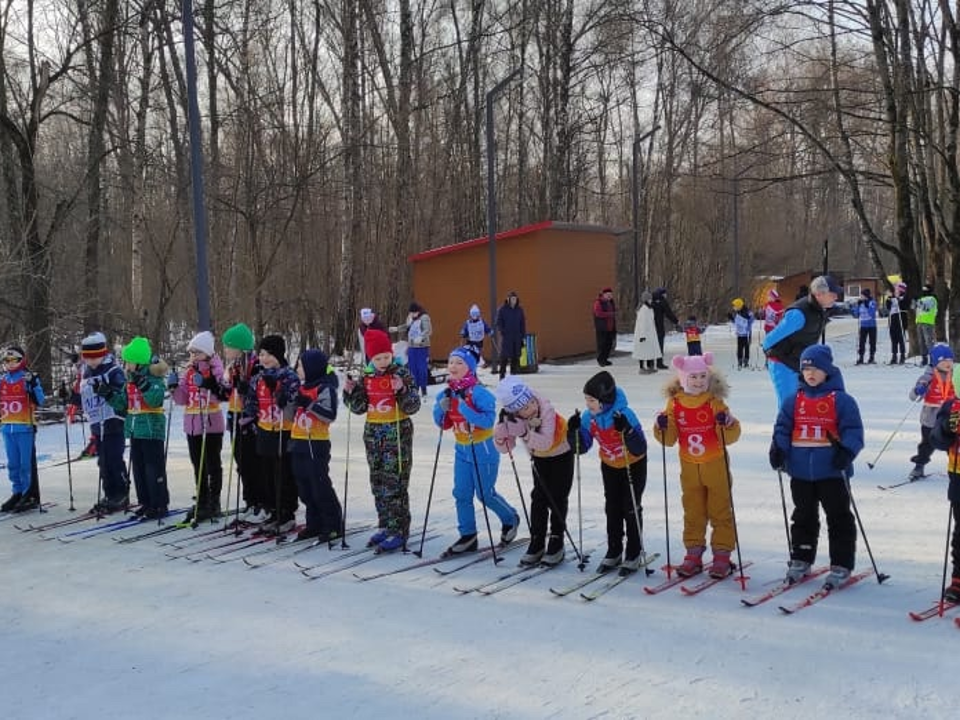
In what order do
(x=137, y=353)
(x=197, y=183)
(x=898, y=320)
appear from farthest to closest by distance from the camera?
(x=898, y=320), (x=197, y=183), (x=137, y=353)

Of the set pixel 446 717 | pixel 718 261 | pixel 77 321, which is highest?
pixel 718 261

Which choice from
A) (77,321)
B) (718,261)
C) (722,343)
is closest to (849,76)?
(722,343)

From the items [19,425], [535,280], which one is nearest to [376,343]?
[19,425]

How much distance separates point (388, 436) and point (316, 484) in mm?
756

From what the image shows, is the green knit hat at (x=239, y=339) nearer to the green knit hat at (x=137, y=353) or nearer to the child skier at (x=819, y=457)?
the green knit hat at (x=137, y=353)

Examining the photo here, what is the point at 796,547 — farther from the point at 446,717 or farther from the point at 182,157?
the point at 182,157

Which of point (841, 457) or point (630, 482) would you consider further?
point (630, 482)

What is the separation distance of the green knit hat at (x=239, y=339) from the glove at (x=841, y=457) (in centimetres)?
475

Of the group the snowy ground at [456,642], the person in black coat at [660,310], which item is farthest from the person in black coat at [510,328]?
the snowy ground at [456,642]

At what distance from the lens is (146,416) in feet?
25.1

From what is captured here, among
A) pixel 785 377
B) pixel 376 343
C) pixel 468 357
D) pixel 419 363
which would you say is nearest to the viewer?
pixel 468 357

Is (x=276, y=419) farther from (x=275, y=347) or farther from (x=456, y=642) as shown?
(x=456, y=642)

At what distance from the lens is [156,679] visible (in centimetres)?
425

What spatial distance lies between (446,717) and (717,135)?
1793 inches
